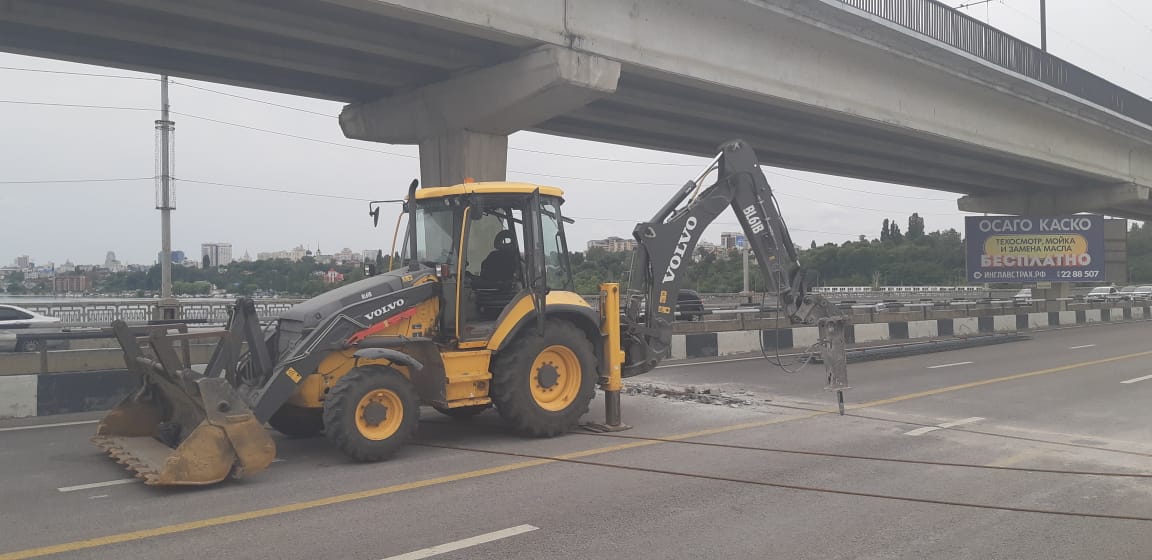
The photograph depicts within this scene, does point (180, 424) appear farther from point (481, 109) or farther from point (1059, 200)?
point (1059, 200)

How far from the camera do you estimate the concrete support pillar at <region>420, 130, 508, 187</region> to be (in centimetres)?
1800

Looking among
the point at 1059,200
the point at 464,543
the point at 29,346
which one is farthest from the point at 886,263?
the point at 464,543

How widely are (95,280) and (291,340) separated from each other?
6090 mm

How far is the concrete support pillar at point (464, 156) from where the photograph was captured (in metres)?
18.0

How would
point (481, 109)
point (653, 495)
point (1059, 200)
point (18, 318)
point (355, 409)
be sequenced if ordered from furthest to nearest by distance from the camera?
point (1059, 200) < point (18, 318) < point (481, 109) < point (355, 409) < point (653, 495)

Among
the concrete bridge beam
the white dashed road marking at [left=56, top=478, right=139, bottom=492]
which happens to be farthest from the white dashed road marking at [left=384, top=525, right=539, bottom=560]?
the concrete bridge beam

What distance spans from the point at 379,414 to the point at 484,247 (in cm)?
219

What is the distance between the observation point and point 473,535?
18.8 ft

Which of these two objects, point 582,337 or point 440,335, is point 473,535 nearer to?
point 440,335

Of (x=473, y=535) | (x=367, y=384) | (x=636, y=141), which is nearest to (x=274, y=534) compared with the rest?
(x=473, y=535)

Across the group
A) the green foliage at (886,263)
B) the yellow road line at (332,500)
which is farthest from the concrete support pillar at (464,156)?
the green foliage at (886,263)

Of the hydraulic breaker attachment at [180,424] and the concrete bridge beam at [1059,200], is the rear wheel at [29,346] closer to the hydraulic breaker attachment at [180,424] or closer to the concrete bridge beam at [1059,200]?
the hydraulic breaker attachment at [180,424]

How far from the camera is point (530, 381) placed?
9.03 m

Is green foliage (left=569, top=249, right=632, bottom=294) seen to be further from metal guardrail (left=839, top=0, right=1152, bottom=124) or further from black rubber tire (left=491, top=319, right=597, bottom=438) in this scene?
metal guardrail (left=839, top=0, right=1152, bottom=124)
